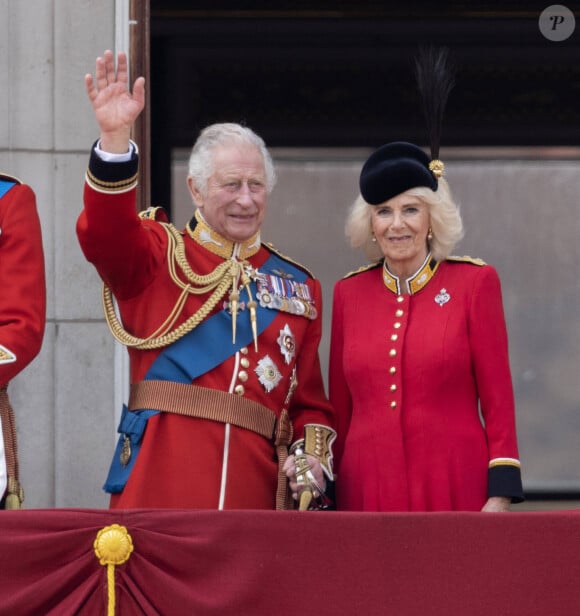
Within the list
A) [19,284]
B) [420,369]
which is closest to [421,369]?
[420,369]

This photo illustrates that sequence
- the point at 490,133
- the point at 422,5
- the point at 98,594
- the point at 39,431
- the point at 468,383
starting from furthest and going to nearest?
the point at 490,133 < the point at 422,5 < the point at 39,431 < the point at 468,383 < the point at 98,594

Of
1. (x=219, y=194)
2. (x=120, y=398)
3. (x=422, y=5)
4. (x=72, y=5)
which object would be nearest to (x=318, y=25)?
(x=422, y=5)

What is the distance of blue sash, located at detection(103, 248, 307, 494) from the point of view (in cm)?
409

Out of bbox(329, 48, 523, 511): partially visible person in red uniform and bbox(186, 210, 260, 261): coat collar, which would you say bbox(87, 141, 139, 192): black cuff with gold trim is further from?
bbox(329, 48, 523, 511): partially visible person in red uniform

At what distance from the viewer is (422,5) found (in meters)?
7.20

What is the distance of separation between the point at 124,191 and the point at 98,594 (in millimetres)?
933

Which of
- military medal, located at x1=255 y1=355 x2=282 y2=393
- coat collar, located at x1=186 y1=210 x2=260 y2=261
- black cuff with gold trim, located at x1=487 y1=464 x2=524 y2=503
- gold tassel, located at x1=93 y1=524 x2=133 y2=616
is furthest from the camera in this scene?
coat collar, located at x1=186 y1=210 x2=260 y2=261

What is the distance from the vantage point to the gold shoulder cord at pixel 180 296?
4105mm

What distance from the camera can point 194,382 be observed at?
4090 millimetres

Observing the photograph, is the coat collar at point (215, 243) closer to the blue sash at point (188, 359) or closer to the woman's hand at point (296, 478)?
the blue sash at point (188, 359)

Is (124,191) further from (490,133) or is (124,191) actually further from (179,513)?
(490,133)

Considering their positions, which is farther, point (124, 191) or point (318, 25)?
point (318, 25)

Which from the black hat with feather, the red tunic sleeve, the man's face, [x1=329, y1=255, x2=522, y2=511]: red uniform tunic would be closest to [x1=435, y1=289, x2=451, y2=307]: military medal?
[x1=329, y1=255, x2=522, y2=511]: red uniform tunic

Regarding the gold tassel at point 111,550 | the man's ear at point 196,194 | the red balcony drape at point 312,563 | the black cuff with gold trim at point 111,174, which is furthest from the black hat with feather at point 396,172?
the gold tassel at point 111,550
